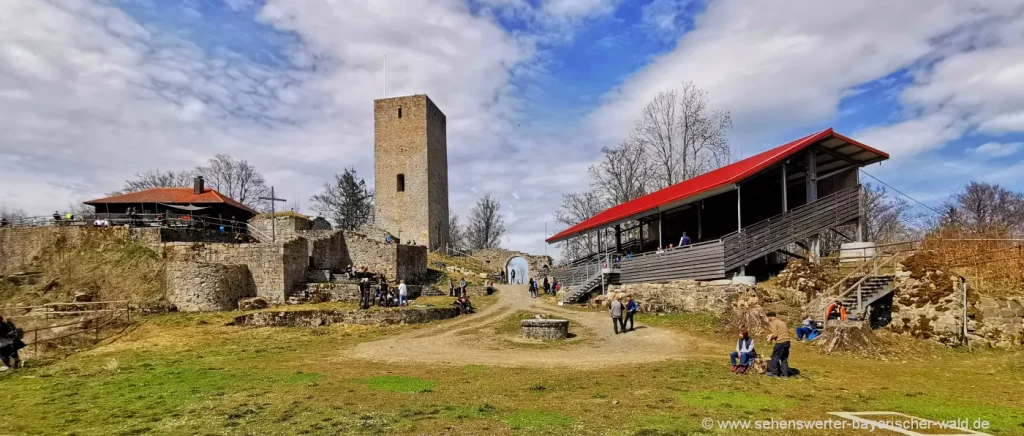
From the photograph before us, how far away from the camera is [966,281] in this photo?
1309cm

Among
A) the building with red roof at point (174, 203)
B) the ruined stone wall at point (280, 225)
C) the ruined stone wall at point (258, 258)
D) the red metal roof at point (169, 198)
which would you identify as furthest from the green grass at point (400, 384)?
the red metal roof at point (169, 198)

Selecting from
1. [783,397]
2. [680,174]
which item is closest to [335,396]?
[783,397]

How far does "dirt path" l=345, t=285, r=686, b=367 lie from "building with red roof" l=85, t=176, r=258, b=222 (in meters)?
20.2

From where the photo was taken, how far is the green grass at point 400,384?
847 cm

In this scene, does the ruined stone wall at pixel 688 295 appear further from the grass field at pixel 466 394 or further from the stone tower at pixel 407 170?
the stone tower at pixel 407 170

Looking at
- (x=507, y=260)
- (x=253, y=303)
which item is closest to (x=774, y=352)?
(x=253, y=303)

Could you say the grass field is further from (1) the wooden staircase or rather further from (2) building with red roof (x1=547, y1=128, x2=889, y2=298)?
(2) building with red roof (x1=547, y1=128, x2=889, y2=298)

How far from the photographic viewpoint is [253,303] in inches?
797

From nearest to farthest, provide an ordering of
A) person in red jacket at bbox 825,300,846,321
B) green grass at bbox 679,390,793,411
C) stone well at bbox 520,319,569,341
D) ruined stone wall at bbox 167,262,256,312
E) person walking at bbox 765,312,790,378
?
green grass at bbox 679,390,793,411, person walking at bbox 765,312,790,378, person in red jacket at bbox 825,300,846,321, stone well at bbox 520,319,569,341, ruined stone wall at bbox 167,262,256,312

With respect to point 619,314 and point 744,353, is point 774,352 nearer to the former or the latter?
point 744,353

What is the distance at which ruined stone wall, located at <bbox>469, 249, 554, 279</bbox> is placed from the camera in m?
36.6

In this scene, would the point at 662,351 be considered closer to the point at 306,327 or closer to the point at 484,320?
the point at 484,320

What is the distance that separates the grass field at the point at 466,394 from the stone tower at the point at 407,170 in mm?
27719

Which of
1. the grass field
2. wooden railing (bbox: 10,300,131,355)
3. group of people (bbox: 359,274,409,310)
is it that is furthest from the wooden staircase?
wooden railing (bbox: 10,300,131,355)
